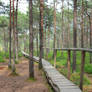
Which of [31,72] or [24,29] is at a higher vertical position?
[24,29]

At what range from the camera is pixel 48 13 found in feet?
78.6

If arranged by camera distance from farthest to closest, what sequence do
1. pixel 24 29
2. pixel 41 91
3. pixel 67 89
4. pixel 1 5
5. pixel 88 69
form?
pixel 24 29, pixel 1 5, pixel 88 69, pixel 41 91, pixel 67 89

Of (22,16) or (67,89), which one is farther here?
(22,16)

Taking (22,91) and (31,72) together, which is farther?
(31,72)

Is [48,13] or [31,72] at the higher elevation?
[48,13]

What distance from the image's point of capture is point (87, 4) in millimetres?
20516

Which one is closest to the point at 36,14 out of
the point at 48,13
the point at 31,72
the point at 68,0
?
the point at 48,13

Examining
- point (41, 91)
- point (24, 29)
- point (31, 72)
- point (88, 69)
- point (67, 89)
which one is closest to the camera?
point (67, 89)

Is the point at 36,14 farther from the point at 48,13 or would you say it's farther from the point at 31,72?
the point at 31,72

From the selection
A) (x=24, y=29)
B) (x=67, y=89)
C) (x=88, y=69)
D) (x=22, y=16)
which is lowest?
(x=88, y=69)

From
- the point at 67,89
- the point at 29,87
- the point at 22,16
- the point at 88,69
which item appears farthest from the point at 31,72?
the point at 22,16

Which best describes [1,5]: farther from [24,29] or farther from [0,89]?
[24,29]

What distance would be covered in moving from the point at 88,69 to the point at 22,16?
976 inches

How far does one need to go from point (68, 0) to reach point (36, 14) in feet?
21.6
